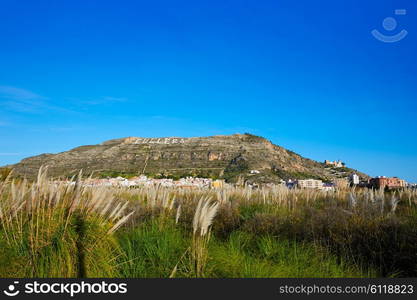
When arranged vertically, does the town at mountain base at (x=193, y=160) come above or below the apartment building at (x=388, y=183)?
above

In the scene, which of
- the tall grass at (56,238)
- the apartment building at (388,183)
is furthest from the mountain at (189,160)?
the tall grass at (56,238)

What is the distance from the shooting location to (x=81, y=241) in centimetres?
438

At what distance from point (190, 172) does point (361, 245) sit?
7236cm

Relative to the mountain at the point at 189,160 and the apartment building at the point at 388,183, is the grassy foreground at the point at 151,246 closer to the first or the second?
the apartment building at the point at 388,183

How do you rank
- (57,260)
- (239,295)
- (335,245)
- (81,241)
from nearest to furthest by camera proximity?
1. (239,295)
2. (57,260)
3. (81,241)
4. (335,245)

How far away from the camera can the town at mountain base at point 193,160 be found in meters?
72.1

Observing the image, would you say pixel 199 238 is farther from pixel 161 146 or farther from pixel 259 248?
pixel 161 146

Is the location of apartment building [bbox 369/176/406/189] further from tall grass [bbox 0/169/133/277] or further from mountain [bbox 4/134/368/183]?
mountain [bbox 4/134/368/183]

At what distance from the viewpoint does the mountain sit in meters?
73.5

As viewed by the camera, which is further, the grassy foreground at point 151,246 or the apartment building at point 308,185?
the apartment building at point 308,185

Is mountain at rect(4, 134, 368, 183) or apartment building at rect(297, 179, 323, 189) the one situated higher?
mountain at rect(4, 134, 368, 183)

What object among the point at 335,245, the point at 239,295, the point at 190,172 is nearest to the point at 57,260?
the point at 239,295

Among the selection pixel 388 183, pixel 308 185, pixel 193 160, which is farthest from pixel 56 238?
pixel 193 160

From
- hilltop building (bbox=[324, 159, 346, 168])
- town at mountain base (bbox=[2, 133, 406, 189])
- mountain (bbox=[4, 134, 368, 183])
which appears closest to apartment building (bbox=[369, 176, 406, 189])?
town at mountain base (bbox=[2, 133, 406, 189])
